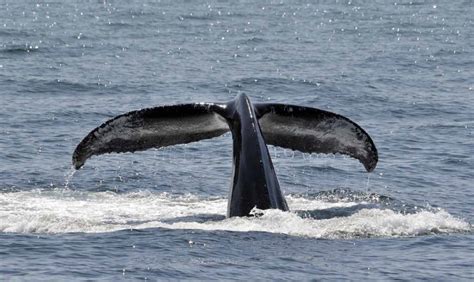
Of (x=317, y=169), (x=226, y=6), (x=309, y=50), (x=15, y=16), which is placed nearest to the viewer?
(x=317, y=169)

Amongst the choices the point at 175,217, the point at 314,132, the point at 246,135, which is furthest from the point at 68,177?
the point at 314,132

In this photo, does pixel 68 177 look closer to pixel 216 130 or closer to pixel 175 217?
pixel 175 217

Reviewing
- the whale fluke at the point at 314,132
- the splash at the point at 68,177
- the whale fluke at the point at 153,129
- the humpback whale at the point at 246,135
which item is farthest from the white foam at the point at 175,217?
the whale fluke at the point at 153,129

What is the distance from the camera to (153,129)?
15242 millimetres

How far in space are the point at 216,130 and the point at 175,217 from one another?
1555 mm

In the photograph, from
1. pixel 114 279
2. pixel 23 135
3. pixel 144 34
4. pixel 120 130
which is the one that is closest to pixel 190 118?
pixel 120 130

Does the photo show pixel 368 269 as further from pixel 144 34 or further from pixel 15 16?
pixel 15 16

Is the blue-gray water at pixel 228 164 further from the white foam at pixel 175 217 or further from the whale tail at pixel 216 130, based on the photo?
the whale tail at pixel 216 130

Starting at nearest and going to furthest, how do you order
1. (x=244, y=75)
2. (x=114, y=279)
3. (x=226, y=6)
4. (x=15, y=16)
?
(x=114, y=279)
(x=244, y=75)
(x=15, y=16)
(x=226, y=6)

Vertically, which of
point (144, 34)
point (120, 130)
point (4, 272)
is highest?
point (144, 34)

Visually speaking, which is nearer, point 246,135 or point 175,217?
point 246,135

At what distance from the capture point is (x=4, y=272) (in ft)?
42.9

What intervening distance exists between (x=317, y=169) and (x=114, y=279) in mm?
9066

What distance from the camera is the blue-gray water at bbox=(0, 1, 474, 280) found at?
13.9m
